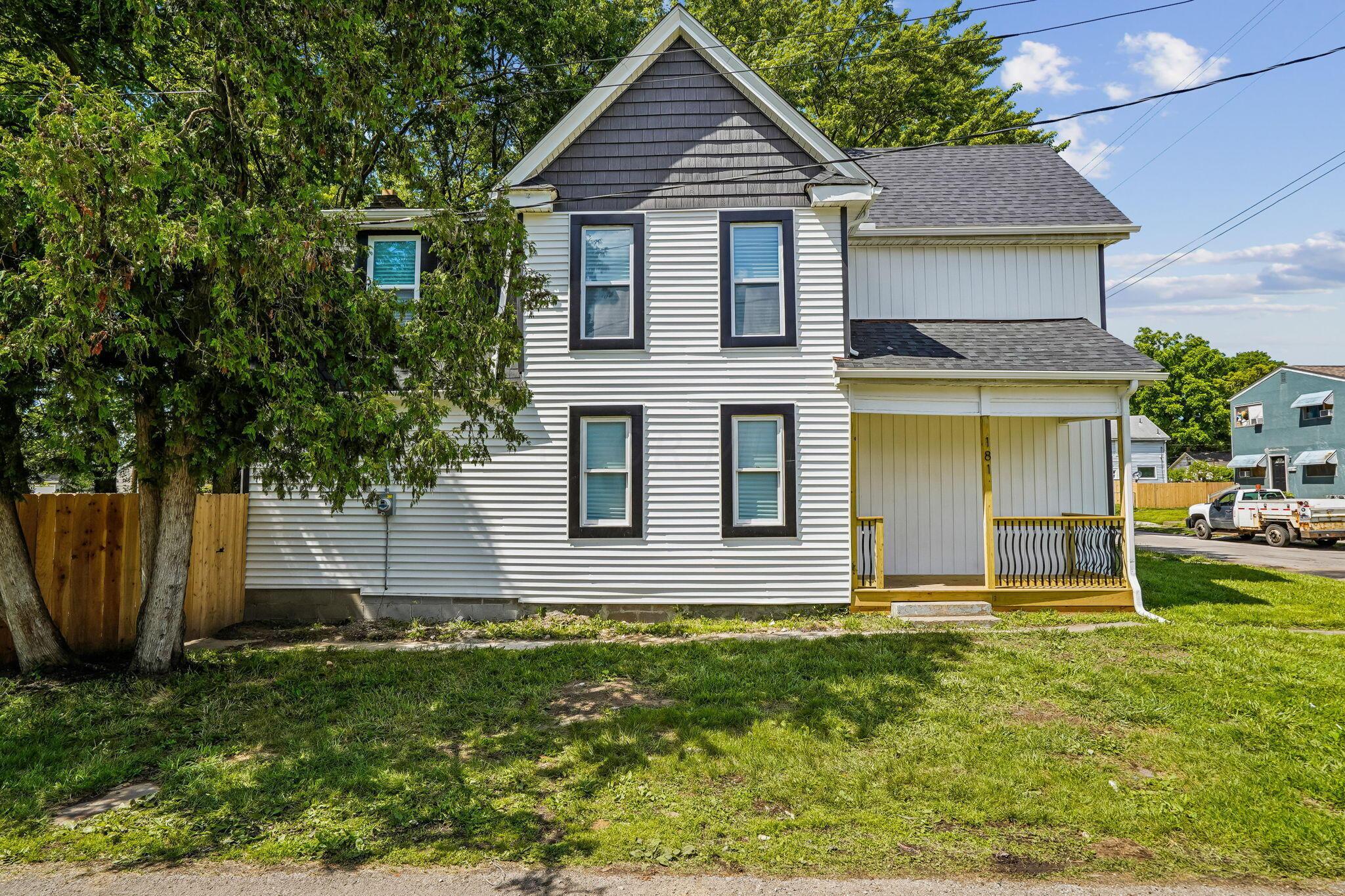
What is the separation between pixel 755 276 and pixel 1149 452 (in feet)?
157

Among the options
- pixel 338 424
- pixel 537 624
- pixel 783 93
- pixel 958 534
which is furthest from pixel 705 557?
pixel 783 93

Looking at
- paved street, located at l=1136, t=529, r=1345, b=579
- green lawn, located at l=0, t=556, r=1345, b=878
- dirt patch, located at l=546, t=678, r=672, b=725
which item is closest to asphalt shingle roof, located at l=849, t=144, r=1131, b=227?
green lawn, located at l=0, t=556, r=1345, b=878

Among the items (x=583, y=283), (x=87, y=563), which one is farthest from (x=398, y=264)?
(x=87, y=563)

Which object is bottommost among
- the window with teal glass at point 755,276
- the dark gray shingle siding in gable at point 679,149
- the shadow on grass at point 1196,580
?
the shadow on grass at point 1196,580

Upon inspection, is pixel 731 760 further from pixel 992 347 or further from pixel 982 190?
pixel 982 190

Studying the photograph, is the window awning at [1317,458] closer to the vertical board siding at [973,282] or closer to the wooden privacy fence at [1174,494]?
the wooden privacy fence at [1174,494]

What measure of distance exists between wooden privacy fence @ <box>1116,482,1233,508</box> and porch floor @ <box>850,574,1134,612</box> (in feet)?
112

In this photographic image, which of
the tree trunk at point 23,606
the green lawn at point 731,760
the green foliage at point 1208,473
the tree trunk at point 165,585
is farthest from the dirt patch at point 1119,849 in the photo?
the green foliage at point 1208,473

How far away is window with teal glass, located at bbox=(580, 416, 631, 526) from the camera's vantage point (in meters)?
10.5

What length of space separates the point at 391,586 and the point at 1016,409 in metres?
9.28

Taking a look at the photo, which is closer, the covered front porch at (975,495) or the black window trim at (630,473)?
the black window trim at (630,473)

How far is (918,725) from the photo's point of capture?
19.7ft

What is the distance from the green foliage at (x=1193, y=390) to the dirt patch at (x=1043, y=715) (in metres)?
64.2

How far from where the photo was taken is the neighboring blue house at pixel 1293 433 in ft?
100
